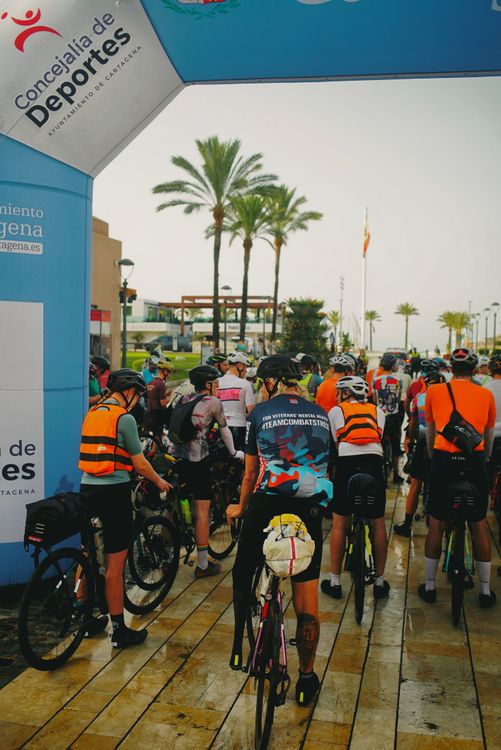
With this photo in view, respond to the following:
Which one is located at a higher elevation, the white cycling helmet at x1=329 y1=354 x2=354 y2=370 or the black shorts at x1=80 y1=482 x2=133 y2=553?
the white cycling helmet at x1=329 y1=354 x2=354 y2=370

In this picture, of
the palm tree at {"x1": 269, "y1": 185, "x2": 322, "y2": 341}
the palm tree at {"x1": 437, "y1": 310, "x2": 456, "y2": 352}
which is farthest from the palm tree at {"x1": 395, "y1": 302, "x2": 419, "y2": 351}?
the palm tree at {"x1": 269, "y1": 185, "x2": 322, "y2": 341}

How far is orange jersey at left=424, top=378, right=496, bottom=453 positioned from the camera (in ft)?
18.1

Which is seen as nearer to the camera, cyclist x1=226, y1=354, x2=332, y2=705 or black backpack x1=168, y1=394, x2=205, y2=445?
cyclist x1=226, y1=354, x2=332, y2=705

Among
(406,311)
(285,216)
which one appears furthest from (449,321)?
(285,216)

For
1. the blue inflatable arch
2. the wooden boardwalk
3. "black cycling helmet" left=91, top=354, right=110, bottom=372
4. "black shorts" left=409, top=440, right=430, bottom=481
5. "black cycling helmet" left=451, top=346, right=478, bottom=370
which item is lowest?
the wooden boardwalk

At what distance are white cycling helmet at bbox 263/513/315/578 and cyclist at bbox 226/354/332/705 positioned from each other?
208 millimetres

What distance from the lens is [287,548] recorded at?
360cm

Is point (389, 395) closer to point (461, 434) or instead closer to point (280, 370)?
point (461, 434)

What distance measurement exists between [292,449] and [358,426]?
6.16 ft

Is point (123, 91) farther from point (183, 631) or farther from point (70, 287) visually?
point (183, 631)

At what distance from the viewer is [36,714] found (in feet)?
13.0

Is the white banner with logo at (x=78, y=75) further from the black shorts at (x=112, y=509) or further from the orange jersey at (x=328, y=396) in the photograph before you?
the orange jersey at (x=328, y=396)

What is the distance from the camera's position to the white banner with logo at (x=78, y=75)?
225 inches

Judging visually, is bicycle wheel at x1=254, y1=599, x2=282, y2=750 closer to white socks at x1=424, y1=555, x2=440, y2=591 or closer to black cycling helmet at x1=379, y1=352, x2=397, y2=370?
white socks at x1=424, y1=555, x2=440, y2=591
